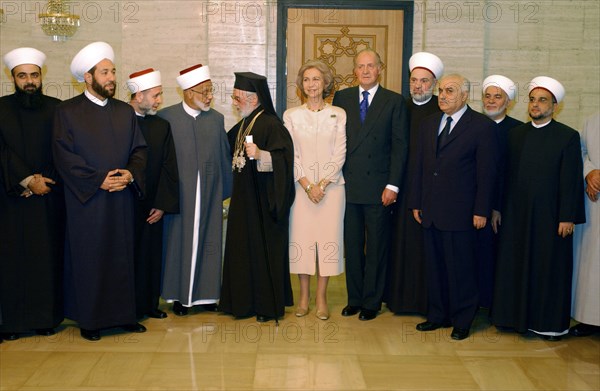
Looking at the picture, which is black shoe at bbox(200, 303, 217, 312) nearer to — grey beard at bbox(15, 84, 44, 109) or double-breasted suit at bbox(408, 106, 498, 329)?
double-breasted suit at bbox(408, 106, 498, 329)

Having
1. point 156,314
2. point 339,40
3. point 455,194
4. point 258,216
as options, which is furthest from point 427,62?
point 156,314

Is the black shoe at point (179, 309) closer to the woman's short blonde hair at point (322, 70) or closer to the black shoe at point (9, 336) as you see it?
the black shoe at point (9, 336)

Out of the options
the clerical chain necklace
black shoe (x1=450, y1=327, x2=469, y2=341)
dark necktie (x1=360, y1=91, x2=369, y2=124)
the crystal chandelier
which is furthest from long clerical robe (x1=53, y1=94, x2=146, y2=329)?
the crystal chandelier

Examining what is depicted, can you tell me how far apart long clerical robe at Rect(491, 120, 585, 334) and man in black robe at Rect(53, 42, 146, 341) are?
2.59 metres

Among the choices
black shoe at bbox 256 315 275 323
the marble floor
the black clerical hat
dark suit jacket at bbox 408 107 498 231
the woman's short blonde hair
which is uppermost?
the woman's short blonde hair

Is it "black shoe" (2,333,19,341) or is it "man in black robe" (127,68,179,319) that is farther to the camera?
"man in black robe" (127,68,179,319)

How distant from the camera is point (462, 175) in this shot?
198 inches

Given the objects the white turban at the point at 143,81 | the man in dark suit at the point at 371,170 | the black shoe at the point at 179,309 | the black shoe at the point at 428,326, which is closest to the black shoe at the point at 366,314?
the man in dark suit at the point at 371,170

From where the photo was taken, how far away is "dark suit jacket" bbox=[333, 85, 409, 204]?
5.43 m

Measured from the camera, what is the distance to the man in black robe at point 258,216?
17.5 feet

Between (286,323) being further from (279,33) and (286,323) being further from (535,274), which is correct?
(279,33)

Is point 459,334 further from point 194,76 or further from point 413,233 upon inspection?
point 194,76

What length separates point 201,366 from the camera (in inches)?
176

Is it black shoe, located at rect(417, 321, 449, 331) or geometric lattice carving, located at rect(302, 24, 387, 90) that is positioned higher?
geometric lattice carving, located at rect(302, 24, 387, 90)
